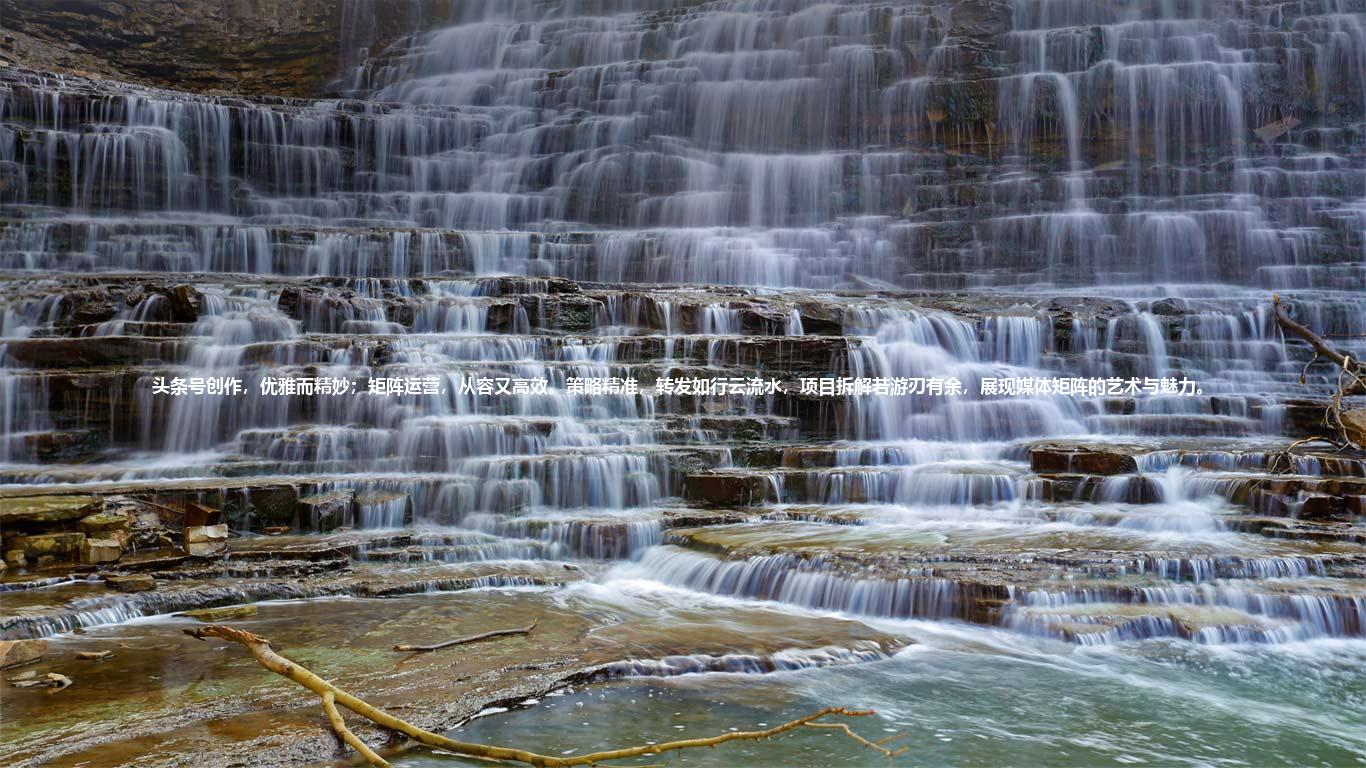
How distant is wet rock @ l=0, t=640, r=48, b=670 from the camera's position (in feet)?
16.8

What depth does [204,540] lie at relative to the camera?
7.83m

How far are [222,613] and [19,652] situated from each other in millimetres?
1405

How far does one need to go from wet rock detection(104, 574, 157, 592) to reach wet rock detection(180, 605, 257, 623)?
1.62ft

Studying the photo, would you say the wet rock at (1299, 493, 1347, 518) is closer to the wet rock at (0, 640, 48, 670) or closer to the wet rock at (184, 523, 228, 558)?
the wet rock at (184, 523, 228, 558)

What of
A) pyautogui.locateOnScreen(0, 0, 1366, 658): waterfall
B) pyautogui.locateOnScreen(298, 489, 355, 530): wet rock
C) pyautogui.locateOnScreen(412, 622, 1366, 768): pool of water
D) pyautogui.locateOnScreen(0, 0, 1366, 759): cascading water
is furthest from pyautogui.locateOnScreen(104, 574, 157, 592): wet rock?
pyautogui.locateOnScreen(412, 622, 1366, 768): pool of water

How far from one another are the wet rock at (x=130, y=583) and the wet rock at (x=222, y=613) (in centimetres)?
49

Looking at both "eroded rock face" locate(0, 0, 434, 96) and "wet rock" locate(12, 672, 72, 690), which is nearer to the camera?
"wet rock" locate(12, 672, 72, 690)

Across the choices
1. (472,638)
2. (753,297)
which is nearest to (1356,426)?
(753,297)

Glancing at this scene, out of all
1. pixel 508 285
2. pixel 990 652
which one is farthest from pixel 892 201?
pixel 990 652

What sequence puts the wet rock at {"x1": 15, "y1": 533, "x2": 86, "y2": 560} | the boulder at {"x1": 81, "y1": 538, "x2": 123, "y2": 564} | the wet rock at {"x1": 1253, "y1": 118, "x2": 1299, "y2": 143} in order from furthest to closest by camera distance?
the wet rock at {"x1": 1253, "y1": 118, "x2": 1299, "y2": 143} < the boulder at {"x1": 81, "y1": 538, "x2": 123, "y2": 564} < the wet rock at {"x1": 15, "y1": 533, "x2": 86, "y2": 560}

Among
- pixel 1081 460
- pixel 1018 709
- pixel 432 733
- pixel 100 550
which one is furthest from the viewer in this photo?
pixel 1081 460

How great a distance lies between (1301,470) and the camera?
9.40 m

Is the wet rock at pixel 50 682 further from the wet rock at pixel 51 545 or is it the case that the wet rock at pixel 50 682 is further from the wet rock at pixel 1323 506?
the wet rock at pixel 1323 506

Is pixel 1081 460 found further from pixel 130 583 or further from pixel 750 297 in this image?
pixel 130 583
